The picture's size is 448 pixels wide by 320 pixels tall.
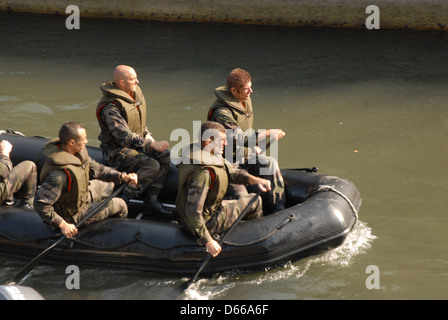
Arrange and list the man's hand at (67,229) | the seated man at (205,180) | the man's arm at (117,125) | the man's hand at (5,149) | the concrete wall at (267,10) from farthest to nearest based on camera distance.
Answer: the concrete wall at (267,10)
the man's arm at (117,125)
the man's hand at (5,149)
the man's hand at (67,229)
the seated man at (205,180)

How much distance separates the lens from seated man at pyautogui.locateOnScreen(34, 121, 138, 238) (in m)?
4.80

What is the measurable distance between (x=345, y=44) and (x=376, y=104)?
2.11 meters

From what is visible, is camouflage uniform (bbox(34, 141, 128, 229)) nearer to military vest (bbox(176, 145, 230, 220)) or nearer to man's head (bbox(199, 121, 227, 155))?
military vest (bbox(176, 145, 230, 220))

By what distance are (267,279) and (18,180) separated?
213 cm

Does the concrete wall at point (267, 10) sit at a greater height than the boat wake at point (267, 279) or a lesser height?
greater

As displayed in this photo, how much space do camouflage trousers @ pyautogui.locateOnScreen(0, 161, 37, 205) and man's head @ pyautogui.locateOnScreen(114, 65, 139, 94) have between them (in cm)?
98

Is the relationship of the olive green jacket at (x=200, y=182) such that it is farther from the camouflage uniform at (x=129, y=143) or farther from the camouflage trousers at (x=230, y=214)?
the camouflage uniform at (x=129, y=143)

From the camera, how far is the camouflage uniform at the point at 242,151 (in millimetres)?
5625

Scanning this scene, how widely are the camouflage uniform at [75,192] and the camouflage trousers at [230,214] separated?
2.69 feet

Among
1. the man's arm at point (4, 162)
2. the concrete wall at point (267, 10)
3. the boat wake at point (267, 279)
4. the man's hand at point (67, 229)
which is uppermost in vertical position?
the concrete wall at point (267, 10)

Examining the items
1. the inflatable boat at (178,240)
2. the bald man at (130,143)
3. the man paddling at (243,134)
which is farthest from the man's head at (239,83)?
the inflatable boat at (178,240)

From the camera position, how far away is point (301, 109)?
8414 millimetres

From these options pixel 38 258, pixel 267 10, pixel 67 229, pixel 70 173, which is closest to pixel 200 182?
pixel 70 173

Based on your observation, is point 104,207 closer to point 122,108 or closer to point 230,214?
point 122,108
